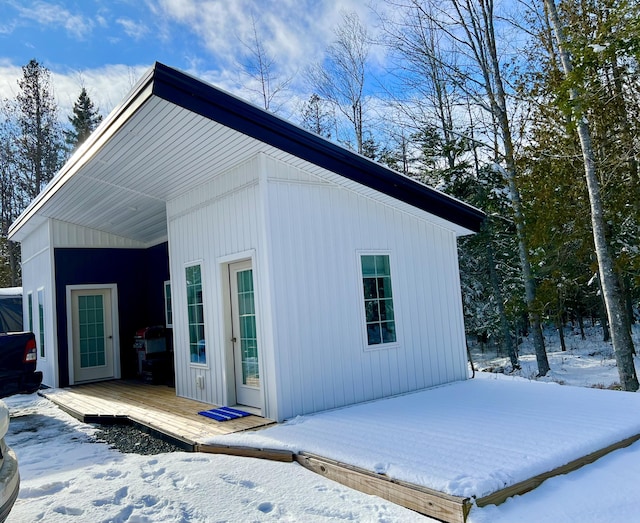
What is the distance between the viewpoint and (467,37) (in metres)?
12.6

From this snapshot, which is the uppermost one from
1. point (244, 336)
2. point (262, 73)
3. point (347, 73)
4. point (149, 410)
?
point (262, 73)

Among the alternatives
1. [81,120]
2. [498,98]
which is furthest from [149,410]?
[81,120]

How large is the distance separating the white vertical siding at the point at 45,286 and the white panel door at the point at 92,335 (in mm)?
407

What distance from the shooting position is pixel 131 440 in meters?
5.21

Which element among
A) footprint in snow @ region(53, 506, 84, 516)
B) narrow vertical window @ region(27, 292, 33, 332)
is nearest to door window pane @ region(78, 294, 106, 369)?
narrow vertical window @ region(27, 292, 33, 332)

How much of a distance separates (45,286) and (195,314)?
4386mm

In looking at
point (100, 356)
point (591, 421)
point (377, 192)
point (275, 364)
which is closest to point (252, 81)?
point (100, 356)

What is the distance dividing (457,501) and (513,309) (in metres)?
9.15

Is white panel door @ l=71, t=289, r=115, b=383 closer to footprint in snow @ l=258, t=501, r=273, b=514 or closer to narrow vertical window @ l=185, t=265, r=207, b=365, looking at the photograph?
narrow vertical window @ l=185, t=265, r=207, b=365

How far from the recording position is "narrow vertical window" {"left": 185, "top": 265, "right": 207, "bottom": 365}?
6.66m

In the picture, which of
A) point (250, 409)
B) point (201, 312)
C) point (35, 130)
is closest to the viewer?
point (250, 409)

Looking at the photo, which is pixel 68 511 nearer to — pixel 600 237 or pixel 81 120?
pixel 600 237

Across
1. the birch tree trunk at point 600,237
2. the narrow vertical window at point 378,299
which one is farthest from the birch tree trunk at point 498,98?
the narrow vertical window at point 378,299

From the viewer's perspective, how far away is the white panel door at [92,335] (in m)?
Answer: 9.42
